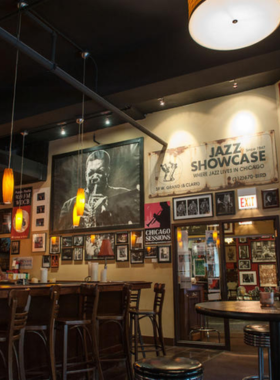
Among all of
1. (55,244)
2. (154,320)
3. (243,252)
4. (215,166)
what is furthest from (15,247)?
(243,252)

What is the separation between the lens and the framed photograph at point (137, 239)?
7270 millimetres

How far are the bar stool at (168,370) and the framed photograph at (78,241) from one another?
600 centimetres

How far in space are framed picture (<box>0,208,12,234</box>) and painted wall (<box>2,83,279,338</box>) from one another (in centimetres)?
196

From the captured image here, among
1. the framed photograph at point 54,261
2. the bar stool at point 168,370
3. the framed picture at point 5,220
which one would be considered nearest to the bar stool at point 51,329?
the bar stool at point 168,370

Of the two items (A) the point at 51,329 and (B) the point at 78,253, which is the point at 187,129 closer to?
(B) the point at 78,253

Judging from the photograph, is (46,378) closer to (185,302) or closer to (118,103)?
(185,302)

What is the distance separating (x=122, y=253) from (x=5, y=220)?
3.63 metres

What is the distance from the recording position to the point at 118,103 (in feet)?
19.3

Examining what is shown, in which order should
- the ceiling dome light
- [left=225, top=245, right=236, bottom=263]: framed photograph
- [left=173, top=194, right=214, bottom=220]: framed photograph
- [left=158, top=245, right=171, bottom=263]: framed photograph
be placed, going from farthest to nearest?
[left=225, top=245, right=236, bottom=263]: framed photograph, [left=158, top=245, right=171, bottom=263]: framed photograph, [left=173, top=194, right=214, bottom=220]: framed photograph, the ceiling dome light

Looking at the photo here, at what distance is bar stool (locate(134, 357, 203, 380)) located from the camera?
191cm

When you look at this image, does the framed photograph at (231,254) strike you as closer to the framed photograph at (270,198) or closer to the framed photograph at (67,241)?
the framed photograph at (67,241)

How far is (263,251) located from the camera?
1117 cm

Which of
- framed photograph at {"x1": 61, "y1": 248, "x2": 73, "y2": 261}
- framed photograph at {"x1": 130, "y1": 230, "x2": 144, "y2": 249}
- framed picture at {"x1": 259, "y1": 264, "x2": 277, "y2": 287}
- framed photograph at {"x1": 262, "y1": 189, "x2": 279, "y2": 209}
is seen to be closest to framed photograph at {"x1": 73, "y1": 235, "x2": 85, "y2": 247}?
framed photograph at {"x1": 61, "y1": 248, "x2": 73, "y2": 261}

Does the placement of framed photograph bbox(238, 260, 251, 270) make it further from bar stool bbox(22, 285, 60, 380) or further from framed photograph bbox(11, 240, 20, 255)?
bar stool bbox(22, 285, 60, 380)
